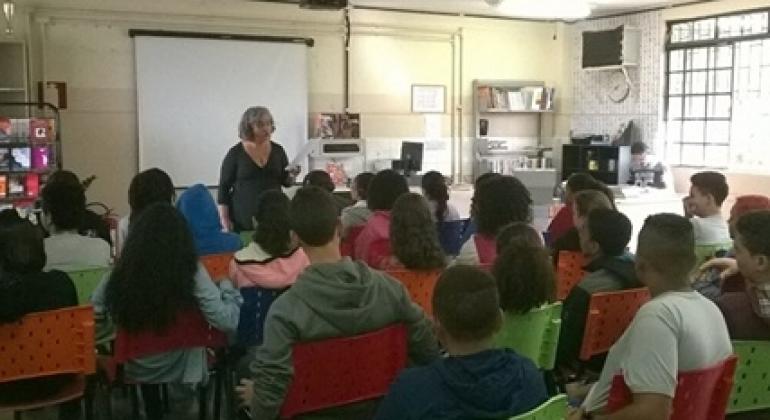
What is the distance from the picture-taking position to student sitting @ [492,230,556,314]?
2.54 metres

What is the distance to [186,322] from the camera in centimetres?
308

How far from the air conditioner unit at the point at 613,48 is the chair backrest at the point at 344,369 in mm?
6985

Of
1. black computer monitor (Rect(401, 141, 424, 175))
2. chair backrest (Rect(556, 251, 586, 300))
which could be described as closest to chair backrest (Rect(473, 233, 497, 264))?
chair backrest (Rect(556, 251, 586, 300))

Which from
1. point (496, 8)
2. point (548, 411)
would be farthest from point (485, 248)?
point (496, 8)

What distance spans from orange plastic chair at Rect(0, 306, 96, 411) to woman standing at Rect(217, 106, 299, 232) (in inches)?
99.1

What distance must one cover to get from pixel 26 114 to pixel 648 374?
6.29 metres

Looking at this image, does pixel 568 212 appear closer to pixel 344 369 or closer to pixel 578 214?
pixel 578 214

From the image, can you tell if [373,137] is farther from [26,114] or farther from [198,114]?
[26,114]

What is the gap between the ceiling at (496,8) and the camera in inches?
→ 319

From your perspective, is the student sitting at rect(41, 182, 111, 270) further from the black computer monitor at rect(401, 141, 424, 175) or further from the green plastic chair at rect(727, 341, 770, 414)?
the black computer monitor at rect(401, 141, 424, 175)

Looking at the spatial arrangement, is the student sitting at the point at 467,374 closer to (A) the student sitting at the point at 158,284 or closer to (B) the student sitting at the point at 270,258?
(A) the student sitting at the point at 158,284

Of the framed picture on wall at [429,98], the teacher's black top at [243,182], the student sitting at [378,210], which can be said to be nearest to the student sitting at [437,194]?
the student sitting at [378,210]

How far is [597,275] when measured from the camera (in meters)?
2.90

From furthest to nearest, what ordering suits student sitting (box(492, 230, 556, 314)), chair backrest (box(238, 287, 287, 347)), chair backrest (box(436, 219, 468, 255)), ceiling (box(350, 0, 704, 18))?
ceiling (box(350, 0, 704, 18)) < chair backrest (box(436, 219, 468, 255)) < chair backrest (box(238, 287, 287, 347)) < student sitting (box(492, 230, 556, 314))
